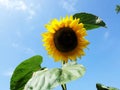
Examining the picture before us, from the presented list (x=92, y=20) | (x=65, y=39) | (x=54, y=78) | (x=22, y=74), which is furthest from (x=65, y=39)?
(x=54, y=78)

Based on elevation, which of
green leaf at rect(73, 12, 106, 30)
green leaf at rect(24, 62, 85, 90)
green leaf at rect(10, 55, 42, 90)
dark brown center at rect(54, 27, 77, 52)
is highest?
dark brown center at rect(54, 27, 77, 52)

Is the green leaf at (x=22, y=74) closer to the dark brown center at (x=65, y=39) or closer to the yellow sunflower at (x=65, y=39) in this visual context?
the yellow sunflower at (x=65, y=39)

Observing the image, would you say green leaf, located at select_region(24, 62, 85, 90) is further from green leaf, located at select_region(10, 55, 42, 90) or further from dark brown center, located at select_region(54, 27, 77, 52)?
dark brown center, located at select_region(54, 27, 77, 52)

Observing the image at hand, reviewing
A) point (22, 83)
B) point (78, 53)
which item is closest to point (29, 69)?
point (22, 83)

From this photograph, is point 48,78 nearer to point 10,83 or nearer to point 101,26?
point 10,83

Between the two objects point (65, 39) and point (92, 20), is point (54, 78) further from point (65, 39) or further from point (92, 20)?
point (65, 39)

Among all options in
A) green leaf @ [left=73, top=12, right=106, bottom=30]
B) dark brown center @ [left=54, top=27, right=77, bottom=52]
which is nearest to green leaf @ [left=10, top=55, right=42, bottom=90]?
dark brown center @ [left=54, top=27, right=77, bottom=52]

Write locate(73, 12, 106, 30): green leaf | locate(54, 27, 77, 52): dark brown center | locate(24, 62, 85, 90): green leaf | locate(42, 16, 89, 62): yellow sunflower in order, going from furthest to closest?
locate(54, 27, 77, 52): dark brown center → locate(42, 16, 89, 62): yellow sunflower → locate(73, 12, 106, 30): green leaf → locate(24, 62, 85, 90): green leaf

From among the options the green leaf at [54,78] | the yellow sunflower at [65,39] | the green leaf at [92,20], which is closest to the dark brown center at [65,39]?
the yellow sunflower at [65,39]

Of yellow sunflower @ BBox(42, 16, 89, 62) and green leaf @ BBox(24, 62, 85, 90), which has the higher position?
yellow sunflower @ BBox(42, 16, 89, 62)
